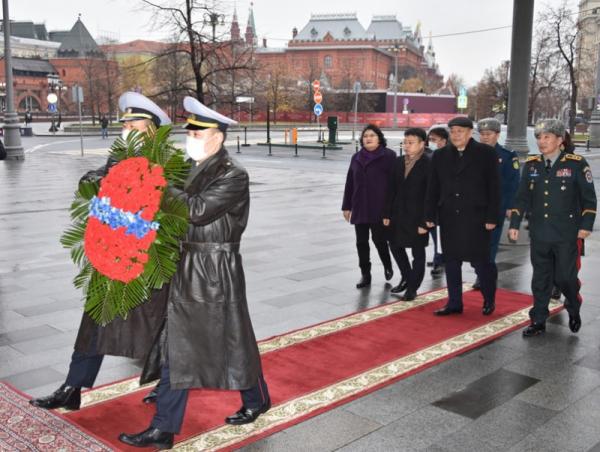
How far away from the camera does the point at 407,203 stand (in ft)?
23.2

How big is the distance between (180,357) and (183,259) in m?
0.53

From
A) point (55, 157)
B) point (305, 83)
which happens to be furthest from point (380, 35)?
point (55, 157)

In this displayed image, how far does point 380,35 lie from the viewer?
140375 mm

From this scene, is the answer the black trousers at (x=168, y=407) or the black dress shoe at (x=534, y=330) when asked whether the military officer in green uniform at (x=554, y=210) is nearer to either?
the black dress shoe at (x=534, y=330)

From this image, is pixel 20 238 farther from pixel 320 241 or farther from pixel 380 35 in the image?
pixel 380 35

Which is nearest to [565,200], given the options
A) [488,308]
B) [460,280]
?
[460,280]

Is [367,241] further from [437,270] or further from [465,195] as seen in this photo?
[465,195]

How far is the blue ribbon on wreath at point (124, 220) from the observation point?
349 centimetres

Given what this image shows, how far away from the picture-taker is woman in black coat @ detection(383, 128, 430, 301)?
7.00 m

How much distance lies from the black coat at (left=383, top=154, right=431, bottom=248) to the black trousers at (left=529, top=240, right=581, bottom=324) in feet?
4.38

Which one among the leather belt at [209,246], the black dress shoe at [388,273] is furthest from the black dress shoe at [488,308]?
the leather belt at [209,246]

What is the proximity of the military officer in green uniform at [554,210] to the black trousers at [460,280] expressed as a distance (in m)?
0.59

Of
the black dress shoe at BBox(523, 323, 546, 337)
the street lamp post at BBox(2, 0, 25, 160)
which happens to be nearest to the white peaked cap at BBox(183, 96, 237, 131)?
the black dress shoe at BBox(523, 323, 546, 337)

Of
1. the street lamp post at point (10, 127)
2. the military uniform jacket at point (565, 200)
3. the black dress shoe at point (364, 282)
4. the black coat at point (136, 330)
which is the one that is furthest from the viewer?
the street lamp post at point (10, 127)
